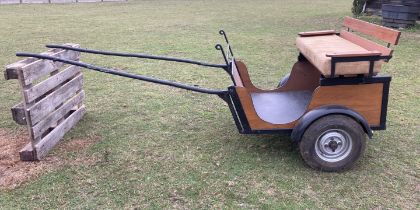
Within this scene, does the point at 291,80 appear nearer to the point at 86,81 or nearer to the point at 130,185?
the point at 130,185

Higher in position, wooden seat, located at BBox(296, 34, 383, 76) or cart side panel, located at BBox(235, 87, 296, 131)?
wooden seat, located at BBox(296, 34, 383, 76)

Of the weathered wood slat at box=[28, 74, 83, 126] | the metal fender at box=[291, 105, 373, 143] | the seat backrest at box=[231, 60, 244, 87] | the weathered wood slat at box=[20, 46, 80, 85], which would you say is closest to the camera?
the metal fender at box=[291, 105, 373, 143]

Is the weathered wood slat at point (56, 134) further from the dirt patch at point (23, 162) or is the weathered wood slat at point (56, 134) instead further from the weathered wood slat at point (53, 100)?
the weathered wood slat at point (53, 100)

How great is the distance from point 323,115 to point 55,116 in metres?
2.45

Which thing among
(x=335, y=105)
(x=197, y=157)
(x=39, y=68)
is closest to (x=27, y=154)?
(x=39, y=68)

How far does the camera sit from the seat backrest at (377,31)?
3.48 m

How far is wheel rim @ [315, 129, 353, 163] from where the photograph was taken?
3.41m

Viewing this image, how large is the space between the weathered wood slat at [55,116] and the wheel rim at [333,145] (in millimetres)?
2357

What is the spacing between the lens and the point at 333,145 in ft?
11.3

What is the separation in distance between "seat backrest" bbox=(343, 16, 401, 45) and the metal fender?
69cm

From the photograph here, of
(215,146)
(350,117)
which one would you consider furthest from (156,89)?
(350,117)

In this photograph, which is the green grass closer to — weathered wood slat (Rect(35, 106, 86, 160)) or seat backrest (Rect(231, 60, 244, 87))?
weathered wood slat (Rect(35, 106, 86, 160))

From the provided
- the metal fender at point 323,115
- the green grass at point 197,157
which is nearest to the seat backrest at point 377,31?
the metal fender at point 323,115

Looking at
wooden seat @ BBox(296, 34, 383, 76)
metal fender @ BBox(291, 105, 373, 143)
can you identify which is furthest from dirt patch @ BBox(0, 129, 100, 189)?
wooden seat @ BBox(296, 34, 383, 76)
